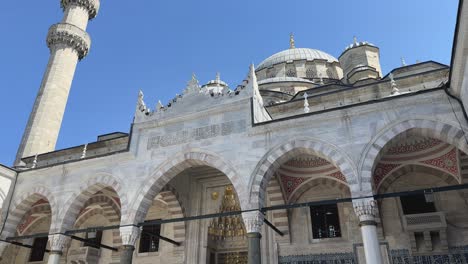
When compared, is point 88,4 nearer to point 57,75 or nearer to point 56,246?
point 57,75

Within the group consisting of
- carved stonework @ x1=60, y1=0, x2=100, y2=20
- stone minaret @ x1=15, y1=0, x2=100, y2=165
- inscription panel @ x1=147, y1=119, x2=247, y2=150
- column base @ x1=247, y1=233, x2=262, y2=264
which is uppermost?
carved stonework @ x1=60, y1=0, x2=100, y2=20

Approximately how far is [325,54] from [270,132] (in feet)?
53.4

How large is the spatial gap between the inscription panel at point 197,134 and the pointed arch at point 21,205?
3.23m

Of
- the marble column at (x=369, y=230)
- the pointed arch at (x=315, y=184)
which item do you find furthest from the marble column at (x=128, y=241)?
the marble column at (x=369, y=230)

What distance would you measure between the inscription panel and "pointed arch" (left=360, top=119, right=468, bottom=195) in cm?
267

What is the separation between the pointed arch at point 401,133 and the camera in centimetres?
615

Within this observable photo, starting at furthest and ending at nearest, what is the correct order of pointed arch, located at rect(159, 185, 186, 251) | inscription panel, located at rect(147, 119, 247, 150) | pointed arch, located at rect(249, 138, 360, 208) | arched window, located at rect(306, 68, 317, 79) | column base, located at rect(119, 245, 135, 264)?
arched window, located at rect(306, 68, 317, 79) → pointed arch, located at rect(159, 185, 186, 251) → inscription panel, located at rect(147, 119, 247, 150) → column base, located at rect(119, 245, 135, 264) → pointed arch, located at rect(249, 138, 360, 208)

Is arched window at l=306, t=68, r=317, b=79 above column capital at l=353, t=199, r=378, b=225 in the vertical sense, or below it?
above

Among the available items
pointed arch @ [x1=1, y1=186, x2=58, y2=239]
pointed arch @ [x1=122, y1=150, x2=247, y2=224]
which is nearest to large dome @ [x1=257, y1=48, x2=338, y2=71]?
pointed arch @ [x1=122, y1=150, x2=247, y2=224]

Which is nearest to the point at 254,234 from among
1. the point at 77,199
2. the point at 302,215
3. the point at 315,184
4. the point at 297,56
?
the point at 302,215

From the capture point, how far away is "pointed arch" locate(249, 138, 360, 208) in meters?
6.77

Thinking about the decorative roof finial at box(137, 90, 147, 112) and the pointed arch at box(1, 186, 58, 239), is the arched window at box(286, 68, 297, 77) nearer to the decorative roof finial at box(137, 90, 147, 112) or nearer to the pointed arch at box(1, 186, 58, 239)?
the decorative roof finial at box(137, 90, 147, 112)

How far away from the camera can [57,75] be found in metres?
16.3

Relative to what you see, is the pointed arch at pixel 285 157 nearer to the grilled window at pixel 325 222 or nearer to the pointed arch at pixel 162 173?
the pointed arch at pixel 162 173
